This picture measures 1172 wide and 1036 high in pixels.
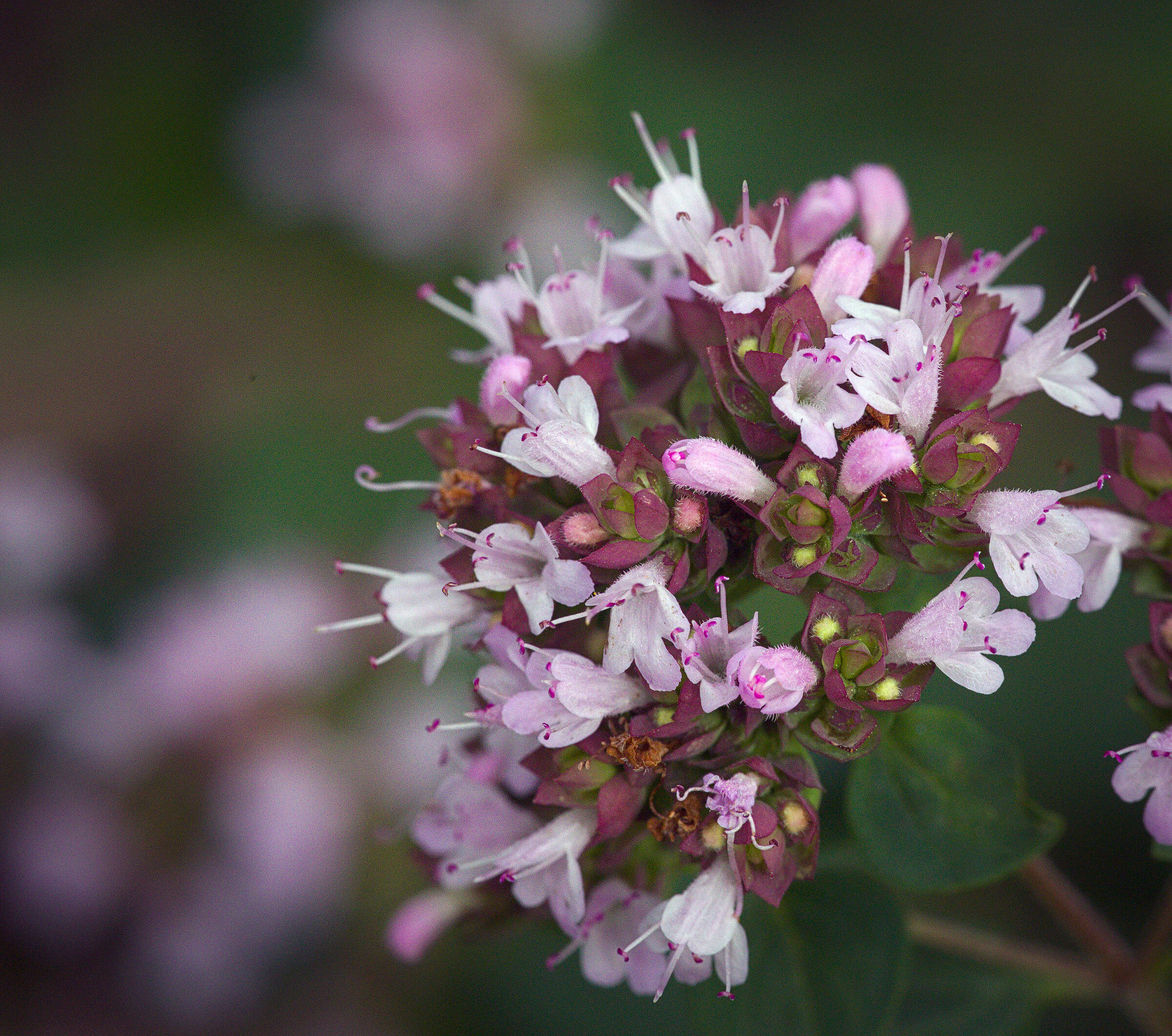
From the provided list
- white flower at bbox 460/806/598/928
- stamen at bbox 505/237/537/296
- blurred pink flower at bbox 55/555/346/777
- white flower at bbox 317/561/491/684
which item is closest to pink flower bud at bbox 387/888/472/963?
white flower at bbox 460/806/598/928

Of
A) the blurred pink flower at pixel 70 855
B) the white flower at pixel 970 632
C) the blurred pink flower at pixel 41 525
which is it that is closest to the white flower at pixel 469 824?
the white flower at pixel 970 632

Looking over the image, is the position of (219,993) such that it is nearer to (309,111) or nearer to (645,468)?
(645,468)

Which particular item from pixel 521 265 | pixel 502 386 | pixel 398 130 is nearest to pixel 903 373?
pixel 502 386

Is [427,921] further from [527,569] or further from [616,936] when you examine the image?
[527,569]

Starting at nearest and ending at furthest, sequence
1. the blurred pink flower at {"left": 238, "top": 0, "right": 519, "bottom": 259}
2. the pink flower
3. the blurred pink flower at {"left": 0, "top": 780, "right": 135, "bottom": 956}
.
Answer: the pink flower
the blurred pink flower at {"left": 0, "top": 780, "right": 135, "bottom": 956}
the blurred pink flower at {"left": 238, "top": 0, "right": 519, "bottom": 259}

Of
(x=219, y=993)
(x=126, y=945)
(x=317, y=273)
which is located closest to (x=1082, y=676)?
(x=219, y=993)

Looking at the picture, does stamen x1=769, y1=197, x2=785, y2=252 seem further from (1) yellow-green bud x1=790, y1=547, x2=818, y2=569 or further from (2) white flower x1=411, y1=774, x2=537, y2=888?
(2) white flower x1=411, y1=774, x2=537, y2=888

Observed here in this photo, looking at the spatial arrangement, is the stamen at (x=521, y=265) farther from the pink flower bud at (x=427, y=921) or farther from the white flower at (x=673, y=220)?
the pink flower bud at (x=427, y=921)
